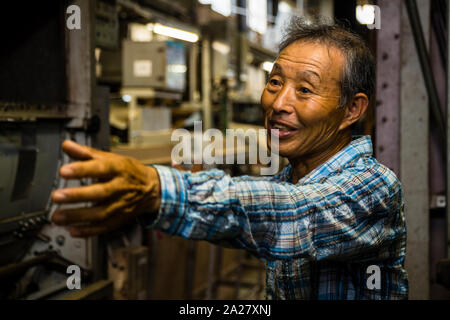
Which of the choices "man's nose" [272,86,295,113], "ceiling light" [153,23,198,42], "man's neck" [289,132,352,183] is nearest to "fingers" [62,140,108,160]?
"man's nose" [272,86,295,113]

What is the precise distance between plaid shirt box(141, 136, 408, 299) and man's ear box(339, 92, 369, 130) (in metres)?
0.08

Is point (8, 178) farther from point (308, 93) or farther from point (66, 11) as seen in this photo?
point (308, 93)

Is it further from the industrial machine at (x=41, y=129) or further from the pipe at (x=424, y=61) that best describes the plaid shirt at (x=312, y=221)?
the industrial machine at (x=41, y=129)

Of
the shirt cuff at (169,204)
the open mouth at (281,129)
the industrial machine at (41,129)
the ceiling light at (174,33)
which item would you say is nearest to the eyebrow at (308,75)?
the open mouth at (281,129)

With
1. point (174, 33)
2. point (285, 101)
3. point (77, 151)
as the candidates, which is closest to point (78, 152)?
point (77, 151)

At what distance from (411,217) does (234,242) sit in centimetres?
129

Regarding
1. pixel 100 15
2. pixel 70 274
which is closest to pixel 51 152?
pixel 70 274

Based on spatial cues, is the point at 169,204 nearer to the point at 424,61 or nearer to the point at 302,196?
the point at 302,196

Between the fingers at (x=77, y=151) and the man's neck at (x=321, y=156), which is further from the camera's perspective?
the man's neck at (x=321, y=156)

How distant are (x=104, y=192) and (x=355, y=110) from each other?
2.95 ft

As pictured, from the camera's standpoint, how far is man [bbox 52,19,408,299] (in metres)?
0.72

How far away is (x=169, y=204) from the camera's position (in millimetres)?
759

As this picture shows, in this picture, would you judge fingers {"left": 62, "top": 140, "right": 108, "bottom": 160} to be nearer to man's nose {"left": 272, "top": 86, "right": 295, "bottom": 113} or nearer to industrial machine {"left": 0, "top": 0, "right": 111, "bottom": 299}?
man's nose {"left": 272, "top": 86, "right": 295, "bottom": 113}

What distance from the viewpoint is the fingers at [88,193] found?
2.10 ft
